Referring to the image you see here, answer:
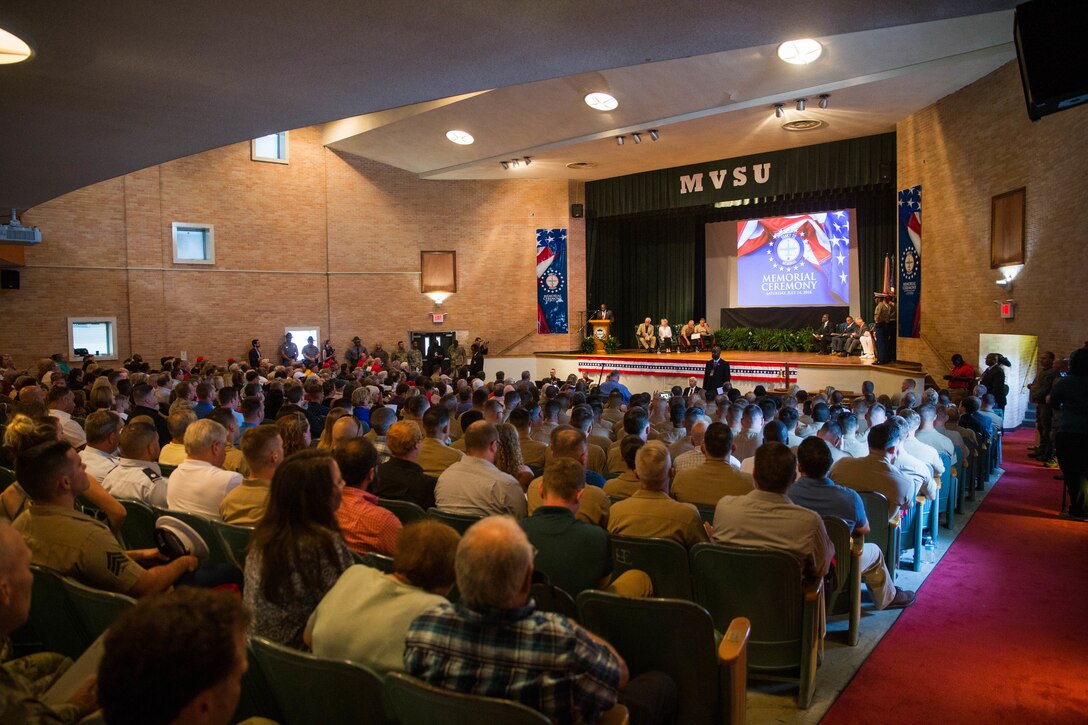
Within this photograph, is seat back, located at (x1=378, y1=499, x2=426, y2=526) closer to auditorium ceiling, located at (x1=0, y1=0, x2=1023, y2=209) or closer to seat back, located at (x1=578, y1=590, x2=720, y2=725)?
seat back, located at (x1=578, y1=590, x2=720, y2=725)

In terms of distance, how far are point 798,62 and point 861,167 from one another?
4839 mm

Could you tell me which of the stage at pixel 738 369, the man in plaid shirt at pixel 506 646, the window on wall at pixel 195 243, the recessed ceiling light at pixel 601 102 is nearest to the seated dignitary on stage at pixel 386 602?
the man in plaid shirt at pixel 506 646

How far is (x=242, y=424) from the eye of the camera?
7160mm

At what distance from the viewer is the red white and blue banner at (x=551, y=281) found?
20812 millimetres

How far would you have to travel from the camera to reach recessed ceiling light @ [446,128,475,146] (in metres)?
16.7

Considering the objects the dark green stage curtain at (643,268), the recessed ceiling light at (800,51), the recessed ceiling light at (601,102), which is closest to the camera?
the recessed ceiling light at (800,51)

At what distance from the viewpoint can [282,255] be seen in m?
18.4

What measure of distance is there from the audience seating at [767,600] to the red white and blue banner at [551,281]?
17.5 meters

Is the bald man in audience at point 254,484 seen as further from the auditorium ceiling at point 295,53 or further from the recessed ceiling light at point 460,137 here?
the recessed ceiling light at point 460,137

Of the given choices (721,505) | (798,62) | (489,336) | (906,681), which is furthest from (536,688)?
(489,336)

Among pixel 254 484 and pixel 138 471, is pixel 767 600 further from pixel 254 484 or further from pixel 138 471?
pixel 138 471

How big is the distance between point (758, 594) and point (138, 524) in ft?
9.92

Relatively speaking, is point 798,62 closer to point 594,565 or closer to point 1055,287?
point 1055,287

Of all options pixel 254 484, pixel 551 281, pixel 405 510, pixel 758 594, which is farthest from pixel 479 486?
pixel 551 281
